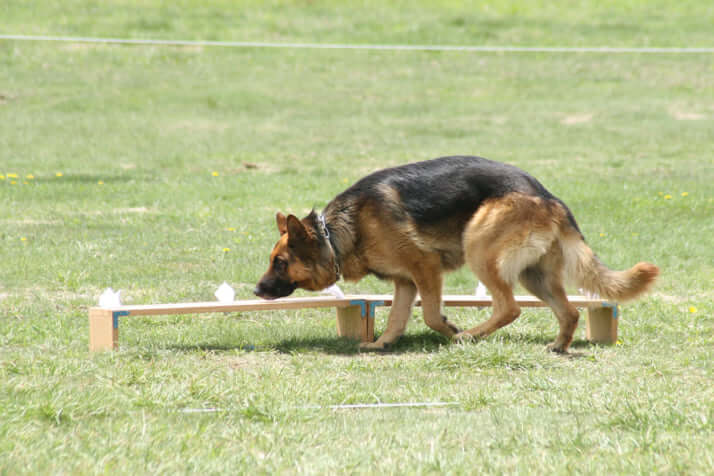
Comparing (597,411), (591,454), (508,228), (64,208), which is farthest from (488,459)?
(64,208)

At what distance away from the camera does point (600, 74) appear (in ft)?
86.0

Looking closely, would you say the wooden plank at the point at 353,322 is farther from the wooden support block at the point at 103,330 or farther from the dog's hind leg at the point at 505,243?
the wooden support block at the point at 103,330

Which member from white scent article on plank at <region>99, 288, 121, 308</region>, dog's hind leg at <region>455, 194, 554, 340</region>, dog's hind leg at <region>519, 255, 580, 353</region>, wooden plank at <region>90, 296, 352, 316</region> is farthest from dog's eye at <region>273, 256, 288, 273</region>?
dog's hind leg at <region>519, 255, 580, 353</region>

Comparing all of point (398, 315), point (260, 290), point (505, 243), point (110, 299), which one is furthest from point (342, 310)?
point (110, 299)

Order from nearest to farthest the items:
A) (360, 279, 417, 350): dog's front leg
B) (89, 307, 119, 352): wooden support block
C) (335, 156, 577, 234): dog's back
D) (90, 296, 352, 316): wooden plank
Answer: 1. (89, 307, 119, 352): wooden support block
2. (90, 296, 352, 316): wooden plank
3. (335, 156, 577, 234): dog's back
4. (360, 279, 417, 350): dog's front leg

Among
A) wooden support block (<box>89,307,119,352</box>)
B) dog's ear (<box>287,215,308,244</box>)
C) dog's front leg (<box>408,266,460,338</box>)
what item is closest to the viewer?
wooden support block (<box>89,307,119,352</box>)

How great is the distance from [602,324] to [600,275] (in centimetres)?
67

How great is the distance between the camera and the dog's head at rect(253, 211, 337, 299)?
6.75 m

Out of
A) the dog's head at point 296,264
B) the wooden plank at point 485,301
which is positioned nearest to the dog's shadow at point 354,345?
the wooden plank at point 485,301

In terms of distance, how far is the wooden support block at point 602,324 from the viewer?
6949 mm

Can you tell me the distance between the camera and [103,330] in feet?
20.8

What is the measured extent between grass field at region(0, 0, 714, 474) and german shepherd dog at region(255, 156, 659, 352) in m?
0.42

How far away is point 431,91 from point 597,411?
2075 centimetres

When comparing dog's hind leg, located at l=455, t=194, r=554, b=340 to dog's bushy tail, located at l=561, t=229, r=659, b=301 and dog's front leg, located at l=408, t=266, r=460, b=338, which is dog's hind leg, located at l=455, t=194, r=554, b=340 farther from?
dog's front leg, located at l=408, t=266, r=460, b=338
